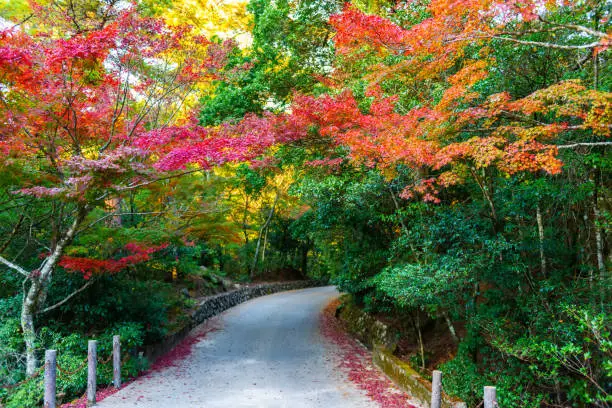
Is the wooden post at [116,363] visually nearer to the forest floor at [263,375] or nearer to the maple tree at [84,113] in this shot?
the forest floor at [263,375]

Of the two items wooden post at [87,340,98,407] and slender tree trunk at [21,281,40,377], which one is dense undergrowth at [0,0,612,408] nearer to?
slender tree trunk at [21,281,40,377]

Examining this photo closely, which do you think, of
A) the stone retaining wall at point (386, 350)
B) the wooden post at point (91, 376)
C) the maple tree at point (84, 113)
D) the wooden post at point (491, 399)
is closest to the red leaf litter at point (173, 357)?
the wooden post at point (91, 376)

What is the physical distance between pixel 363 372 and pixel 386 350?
0.82 meters

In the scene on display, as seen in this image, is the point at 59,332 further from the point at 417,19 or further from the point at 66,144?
the point at 417,19

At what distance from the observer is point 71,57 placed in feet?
20.8

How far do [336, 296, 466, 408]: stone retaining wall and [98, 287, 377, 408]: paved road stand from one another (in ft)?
2.88

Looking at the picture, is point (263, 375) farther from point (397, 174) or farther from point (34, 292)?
point (397, 174)

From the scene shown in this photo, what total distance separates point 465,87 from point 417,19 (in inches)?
134

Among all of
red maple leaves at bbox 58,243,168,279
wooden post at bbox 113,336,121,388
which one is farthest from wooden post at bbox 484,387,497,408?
red maple leaves at bbox 58,243,168,279

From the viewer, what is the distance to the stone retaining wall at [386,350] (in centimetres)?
662

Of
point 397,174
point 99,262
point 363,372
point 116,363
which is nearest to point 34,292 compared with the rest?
point 99,262

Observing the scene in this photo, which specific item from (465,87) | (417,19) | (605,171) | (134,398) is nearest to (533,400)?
(605,171)

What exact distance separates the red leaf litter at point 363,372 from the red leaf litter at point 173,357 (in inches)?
152

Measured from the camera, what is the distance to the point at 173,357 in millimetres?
9711
